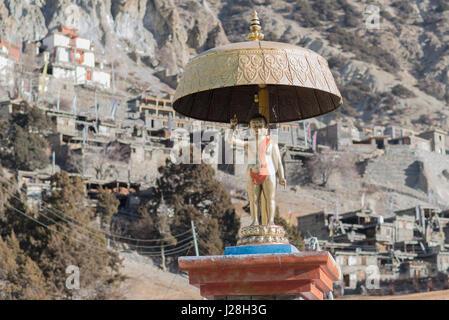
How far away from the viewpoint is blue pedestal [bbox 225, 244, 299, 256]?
687 cm

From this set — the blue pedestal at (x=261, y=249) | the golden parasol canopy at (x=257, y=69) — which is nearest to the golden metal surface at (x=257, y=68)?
the golden parasol canopy at (x=257, y=69)

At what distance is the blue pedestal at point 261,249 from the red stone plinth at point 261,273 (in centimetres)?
28

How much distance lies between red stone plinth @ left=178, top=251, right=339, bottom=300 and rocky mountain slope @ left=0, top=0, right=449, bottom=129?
82.6 meters

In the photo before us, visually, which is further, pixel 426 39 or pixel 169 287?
pixel 426 39

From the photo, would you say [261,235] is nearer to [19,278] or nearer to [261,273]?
[261,273]

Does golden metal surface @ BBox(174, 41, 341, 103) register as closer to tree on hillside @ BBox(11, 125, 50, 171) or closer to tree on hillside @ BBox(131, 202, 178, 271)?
tree on hillside @ BBox(131, 202, 178, 271)

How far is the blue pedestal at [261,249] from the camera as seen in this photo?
22.5ft


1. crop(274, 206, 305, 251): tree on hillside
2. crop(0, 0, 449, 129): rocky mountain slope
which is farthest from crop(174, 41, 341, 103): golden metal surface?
crop(0, 0, 449, 129): rocky mountain slope

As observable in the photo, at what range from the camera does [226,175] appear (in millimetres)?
62094

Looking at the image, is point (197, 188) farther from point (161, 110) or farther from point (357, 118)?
point (357, 118)

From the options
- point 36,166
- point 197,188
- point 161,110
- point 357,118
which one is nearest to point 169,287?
point 197,188

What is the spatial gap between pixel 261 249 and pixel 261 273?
342 mm

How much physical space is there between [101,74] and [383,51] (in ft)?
210

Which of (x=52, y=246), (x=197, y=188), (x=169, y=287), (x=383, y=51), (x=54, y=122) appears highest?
(x=383, y=51)
